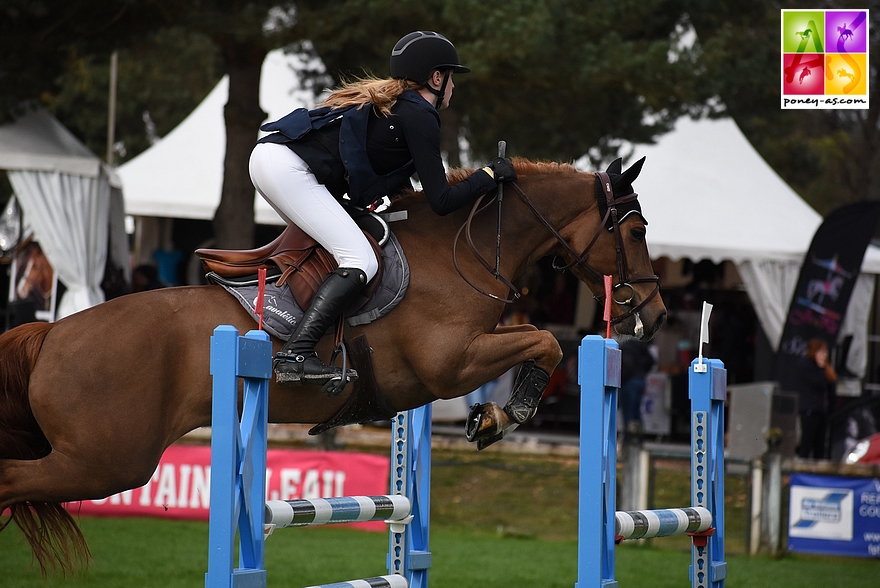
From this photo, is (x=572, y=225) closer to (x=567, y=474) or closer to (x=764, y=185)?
(x=567, y=474)

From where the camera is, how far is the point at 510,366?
4145mm

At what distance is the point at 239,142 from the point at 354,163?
7647 mm

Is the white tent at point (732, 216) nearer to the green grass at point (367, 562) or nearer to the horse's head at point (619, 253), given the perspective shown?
the green grass at point (367, 562)

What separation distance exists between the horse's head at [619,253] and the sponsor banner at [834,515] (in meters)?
4.91

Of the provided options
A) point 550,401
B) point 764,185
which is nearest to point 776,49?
point 764,185

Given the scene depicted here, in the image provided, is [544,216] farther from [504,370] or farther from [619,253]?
[504,370]

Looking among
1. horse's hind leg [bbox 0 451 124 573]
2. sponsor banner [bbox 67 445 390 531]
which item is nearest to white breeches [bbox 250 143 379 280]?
horse's hind leg [bbox 0 451 124 573]

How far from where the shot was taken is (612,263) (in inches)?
176

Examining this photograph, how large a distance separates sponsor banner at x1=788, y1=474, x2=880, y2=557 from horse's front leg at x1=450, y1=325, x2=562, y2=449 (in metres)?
5.31

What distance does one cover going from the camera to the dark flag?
1101 centimetres

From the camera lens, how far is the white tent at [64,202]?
10016 mm

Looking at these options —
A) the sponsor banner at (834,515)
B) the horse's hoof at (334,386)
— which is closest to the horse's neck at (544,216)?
Answer: the horse's hoof at (334,386)

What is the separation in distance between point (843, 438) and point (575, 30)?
5057 millimetres

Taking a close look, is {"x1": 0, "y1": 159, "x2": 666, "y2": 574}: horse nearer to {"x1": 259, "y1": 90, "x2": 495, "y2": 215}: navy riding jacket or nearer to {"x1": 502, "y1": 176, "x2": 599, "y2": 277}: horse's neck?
{"x1": 502, "y1": 176, "x2": 599, "y2": 277}: horse's neck
